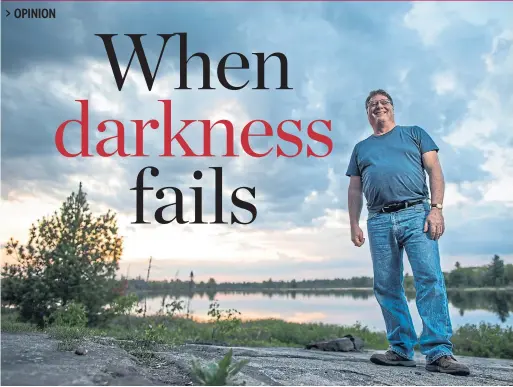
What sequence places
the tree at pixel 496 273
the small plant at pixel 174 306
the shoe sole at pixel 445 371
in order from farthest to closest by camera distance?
the tree at pixel 496 273 < the small plant at pixel 174 306 < the shoe sole at pixel 445 371

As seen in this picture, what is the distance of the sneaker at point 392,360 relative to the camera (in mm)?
4984

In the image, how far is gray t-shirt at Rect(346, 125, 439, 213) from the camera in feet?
15.9

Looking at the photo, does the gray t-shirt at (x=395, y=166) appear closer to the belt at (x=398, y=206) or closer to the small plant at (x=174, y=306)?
the belt at (x=398, y=206)

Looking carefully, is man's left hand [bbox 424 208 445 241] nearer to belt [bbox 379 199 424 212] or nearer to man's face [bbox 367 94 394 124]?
belt [bbox 379 199 424 212]

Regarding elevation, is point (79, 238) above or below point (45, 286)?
above

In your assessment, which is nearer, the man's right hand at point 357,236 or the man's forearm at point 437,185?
the man's forearm at point 437,185

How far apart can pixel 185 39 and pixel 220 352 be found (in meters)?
3.77

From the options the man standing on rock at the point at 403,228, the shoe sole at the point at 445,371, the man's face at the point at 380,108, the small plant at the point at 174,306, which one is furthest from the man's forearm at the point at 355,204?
the small plant at the point at 174,306

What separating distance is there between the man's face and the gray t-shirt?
15cm

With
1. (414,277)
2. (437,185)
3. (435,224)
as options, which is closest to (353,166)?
(437,185)

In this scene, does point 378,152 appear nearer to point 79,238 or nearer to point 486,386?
point 486,386

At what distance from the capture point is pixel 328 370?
4227mm

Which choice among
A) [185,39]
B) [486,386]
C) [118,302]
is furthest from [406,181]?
[118,302]

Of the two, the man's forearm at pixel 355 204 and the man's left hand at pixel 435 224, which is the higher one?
the man's forearm at pixel 355 204
